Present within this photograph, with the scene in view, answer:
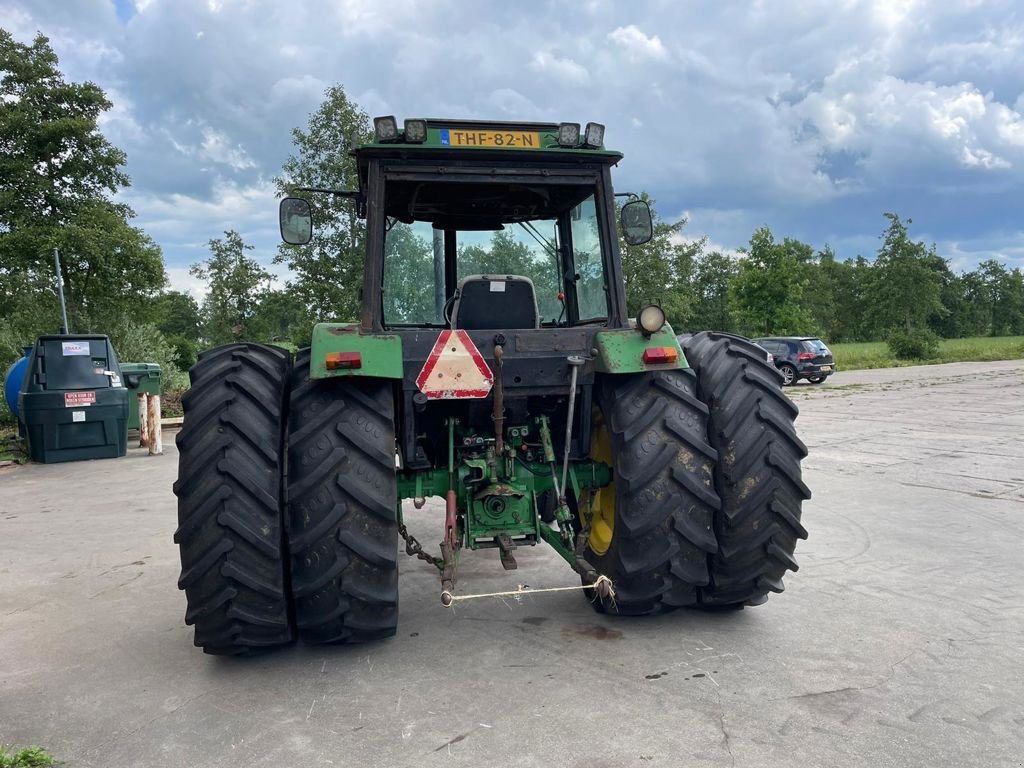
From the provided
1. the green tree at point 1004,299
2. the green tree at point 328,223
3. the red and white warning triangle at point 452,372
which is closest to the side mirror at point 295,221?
the red and white warning triangle at point 452,372

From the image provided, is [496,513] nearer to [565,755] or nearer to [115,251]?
[565,755]

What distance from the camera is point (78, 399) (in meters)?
11.0

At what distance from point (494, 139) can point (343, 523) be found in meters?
2.08

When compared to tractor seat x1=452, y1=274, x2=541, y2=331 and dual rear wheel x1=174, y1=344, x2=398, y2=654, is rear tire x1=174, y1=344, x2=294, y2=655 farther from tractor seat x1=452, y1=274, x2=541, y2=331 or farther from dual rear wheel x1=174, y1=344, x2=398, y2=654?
tractor seat x1=452, y1=274, x2=541, y2=331

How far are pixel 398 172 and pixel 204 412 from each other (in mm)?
1556

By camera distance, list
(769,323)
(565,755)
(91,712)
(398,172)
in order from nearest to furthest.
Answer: (565,755) → (91,712) → (398,172) → (769,323)

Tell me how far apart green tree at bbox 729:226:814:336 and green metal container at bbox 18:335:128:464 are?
30.8 metres

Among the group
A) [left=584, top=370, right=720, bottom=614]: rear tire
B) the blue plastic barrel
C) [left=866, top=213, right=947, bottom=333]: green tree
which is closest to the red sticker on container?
the blue plastic barrel

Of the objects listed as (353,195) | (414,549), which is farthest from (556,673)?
(353,195)

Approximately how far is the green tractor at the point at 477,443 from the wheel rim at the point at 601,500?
17 millimetres

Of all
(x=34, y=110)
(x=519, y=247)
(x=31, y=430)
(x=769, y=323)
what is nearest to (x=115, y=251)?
(x=34, y=110)

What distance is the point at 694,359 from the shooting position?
4094 millimetres

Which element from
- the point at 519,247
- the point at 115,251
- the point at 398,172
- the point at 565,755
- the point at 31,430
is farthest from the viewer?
the point at 115,251

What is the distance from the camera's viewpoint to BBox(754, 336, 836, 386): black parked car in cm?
2400
